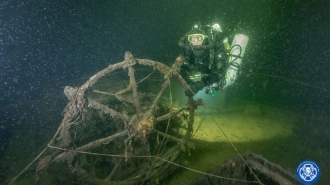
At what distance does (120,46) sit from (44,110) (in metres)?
13.7

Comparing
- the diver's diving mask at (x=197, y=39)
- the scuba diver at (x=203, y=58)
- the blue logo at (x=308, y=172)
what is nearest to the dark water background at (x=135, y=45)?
the scuba diver at (x=203, y=58)

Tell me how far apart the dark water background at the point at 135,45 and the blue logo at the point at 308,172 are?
4496 millimetres

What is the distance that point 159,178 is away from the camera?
3410 mm

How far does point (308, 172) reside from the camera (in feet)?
8.84

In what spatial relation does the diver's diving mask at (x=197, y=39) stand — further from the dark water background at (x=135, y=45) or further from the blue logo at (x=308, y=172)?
the blue logo at (x=308, y=172)

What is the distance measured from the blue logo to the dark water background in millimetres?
4496

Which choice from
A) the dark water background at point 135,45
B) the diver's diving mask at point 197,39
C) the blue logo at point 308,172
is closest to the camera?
the blue logo at point 308,172

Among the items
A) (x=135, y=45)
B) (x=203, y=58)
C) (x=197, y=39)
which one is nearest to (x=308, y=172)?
(x=203, y=58)

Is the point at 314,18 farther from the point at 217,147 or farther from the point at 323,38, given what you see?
the point at 217,147

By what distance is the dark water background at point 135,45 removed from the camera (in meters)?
7.80

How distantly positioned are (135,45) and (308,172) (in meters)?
17.6

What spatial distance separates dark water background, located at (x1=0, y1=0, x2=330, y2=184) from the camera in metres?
7.80

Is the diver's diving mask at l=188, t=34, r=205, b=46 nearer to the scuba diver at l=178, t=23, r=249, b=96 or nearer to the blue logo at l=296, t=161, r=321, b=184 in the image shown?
the scuba diver at l=178, t=23, r=249, b=96

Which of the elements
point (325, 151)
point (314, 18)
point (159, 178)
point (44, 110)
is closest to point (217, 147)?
point (159, 178)
